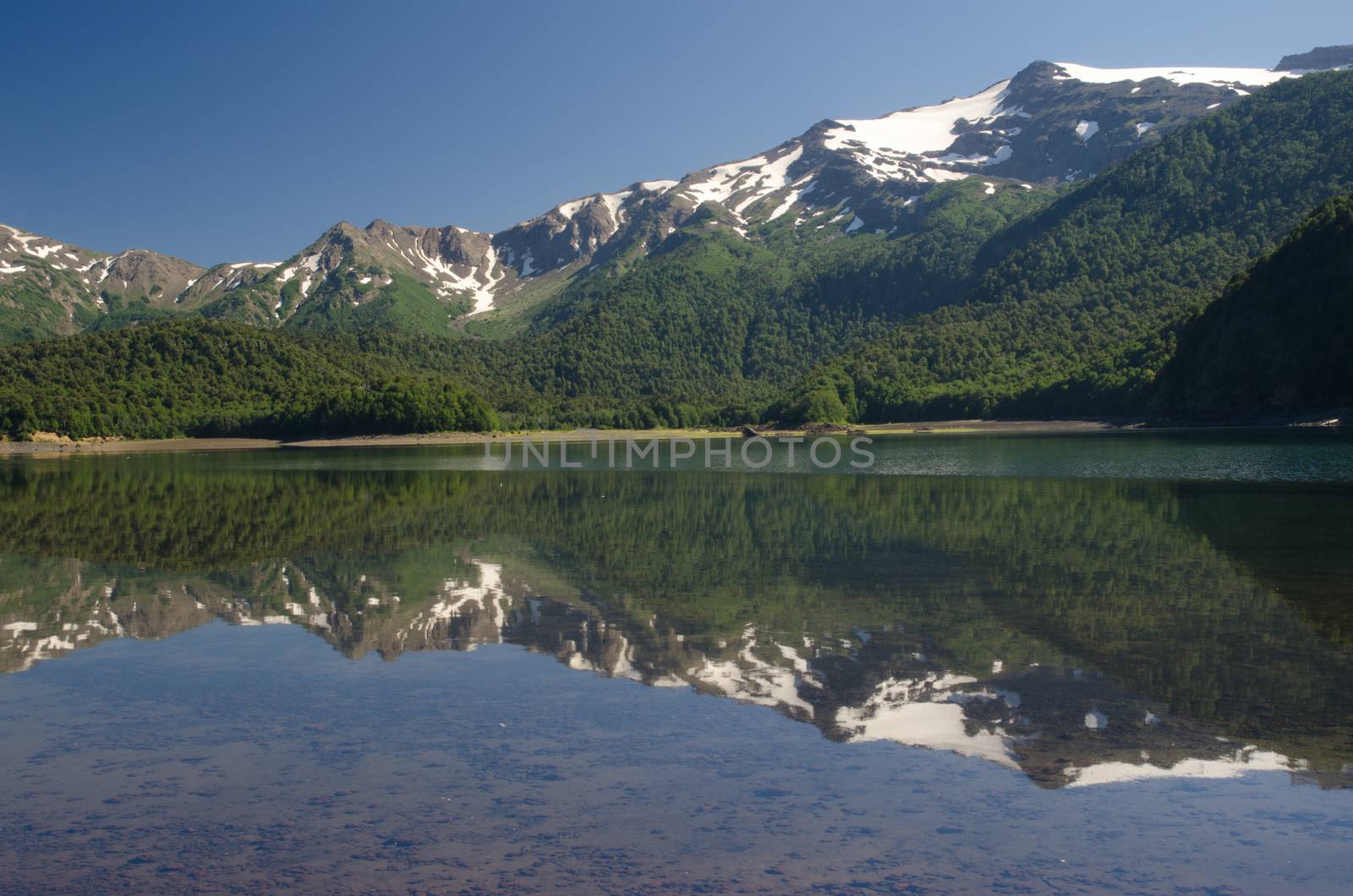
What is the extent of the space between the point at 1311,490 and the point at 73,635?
40632 millimetres

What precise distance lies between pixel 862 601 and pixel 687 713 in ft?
A: 23.9

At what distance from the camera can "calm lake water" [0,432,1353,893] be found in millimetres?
8008

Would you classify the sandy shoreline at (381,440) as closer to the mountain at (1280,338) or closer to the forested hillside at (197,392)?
the forested hillside at (197,392)

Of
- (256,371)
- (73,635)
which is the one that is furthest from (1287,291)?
(256,371)

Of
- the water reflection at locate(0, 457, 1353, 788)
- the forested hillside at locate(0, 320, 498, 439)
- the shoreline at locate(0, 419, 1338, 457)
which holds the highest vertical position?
the forested hillside at locate(0, 320, 498, 439)

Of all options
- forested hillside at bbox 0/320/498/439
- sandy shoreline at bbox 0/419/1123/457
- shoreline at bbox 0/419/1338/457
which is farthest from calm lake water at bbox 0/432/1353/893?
forested hillside at bbox 0/320/498/439

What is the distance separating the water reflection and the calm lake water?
9cm

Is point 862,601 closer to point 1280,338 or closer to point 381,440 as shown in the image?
point 1280,338

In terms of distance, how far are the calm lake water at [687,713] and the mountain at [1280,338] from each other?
95.5 metres

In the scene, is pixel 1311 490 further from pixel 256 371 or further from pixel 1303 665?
pixel 256 371

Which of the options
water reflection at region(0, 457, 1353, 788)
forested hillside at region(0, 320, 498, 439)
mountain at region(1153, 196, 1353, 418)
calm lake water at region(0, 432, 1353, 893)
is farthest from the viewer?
forested hillside at region(0, 320, 498, 439)

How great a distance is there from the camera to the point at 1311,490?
126ft

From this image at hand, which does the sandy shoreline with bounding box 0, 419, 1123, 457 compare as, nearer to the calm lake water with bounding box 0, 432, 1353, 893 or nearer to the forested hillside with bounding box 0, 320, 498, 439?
the forested hillside with bounding box 0, 320, 498, 439

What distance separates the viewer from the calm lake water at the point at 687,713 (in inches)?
315
